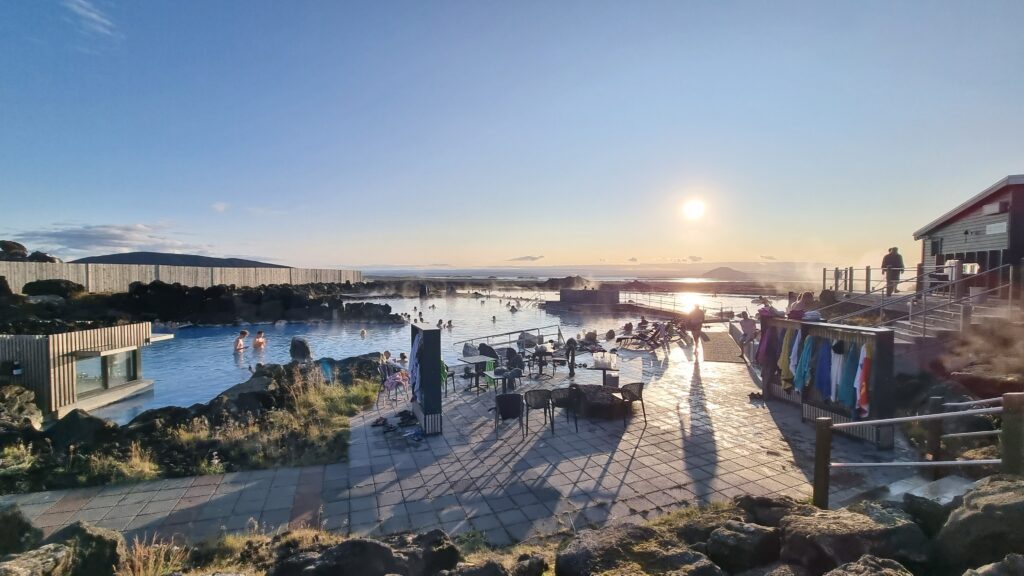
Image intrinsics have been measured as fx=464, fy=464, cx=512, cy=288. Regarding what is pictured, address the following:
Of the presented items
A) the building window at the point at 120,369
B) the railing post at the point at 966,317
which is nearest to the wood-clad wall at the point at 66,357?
the building window at the point at 120,369

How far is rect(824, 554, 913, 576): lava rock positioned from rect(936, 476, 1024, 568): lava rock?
0.76 m

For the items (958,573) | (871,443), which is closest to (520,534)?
(958,573)

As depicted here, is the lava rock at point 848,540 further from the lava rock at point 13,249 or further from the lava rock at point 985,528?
the lava rock at point 13,249

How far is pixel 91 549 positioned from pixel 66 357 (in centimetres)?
1096

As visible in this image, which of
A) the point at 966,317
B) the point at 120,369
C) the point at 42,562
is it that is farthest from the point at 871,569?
the point at 120,369

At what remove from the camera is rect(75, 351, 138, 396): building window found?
12.1 metres

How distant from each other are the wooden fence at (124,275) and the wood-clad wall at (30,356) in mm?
28048

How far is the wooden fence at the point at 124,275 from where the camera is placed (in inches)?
1244

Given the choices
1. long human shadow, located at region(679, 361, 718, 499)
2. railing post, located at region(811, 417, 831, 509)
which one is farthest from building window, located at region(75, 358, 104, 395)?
railing post, located at region(811, 417, 831, 509)

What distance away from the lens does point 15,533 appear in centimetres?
393

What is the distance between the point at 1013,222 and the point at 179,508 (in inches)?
714

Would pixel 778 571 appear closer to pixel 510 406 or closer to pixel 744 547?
pixel 744 547

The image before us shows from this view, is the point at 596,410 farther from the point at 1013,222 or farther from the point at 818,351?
the point at 1013,222

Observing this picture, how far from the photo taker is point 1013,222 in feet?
38.6
